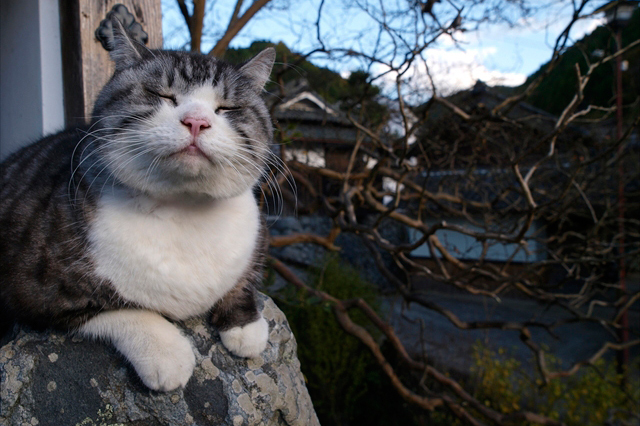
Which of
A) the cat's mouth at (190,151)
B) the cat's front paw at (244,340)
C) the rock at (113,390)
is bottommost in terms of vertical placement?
the rock at (113,390)

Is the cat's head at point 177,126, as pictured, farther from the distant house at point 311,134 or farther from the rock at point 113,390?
the distant house at point 311,134

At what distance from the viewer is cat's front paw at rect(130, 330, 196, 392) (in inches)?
39.7

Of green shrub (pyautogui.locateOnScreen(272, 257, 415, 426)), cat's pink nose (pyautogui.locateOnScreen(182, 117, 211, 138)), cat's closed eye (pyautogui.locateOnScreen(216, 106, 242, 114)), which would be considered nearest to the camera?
cat's pink nose (pyautogui.locateOnScreen(182, 117, 211, 138))

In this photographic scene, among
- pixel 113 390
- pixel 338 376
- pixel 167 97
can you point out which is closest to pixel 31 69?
pixel 167 97

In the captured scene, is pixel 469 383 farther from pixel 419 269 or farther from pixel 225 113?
pixel 225 113

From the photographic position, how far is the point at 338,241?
31.0 ft

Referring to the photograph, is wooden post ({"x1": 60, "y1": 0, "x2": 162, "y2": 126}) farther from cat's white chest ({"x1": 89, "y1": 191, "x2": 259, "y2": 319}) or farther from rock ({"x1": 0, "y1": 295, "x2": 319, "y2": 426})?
rock ({"x1": 0, "y1": 295, "x2": 319, "y2": 426})

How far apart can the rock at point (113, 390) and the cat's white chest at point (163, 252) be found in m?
0.16

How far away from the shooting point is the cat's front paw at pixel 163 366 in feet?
3.31

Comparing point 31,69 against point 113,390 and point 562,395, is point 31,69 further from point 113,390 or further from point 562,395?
point 562,395

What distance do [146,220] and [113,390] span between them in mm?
419

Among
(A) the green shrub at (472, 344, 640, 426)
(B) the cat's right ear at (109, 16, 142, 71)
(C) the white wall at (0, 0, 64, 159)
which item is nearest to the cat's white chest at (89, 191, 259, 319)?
(B) the cat's right ear at (109, 16, 142, 71)

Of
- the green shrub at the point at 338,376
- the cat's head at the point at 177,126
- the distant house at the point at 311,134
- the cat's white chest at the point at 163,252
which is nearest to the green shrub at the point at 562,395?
the green shrub at the point at 338,376

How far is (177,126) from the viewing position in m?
0.95
